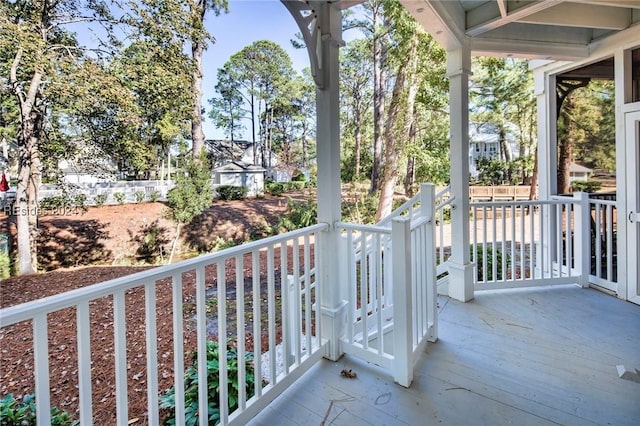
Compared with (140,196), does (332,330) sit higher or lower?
lower

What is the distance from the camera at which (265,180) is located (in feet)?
13.6

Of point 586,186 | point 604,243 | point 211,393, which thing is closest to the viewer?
point 211,393

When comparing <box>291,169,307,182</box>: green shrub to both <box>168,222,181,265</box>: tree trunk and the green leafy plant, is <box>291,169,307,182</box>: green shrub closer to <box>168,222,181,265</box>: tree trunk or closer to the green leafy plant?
the green leafy plant

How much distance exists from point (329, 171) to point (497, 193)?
33.8 ft

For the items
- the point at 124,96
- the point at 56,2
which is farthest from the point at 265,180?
the point at 56,2

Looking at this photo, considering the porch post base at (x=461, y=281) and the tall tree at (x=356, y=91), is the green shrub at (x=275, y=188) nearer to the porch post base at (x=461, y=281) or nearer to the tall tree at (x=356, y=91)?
the porch post base at (x=461, y=281)

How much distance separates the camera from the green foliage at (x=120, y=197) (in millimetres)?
2750

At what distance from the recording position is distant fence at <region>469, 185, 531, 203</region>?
10.7 metres

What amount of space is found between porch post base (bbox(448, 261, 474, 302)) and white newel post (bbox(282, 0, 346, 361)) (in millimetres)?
1540

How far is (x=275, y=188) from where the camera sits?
4.46 m

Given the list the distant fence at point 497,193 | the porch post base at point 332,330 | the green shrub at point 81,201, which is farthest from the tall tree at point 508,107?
the green shrub at point 81,201

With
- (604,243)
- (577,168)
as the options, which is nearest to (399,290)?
(604,243)

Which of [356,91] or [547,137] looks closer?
[547,137]

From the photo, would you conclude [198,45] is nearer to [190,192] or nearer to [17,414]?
[190,192]
